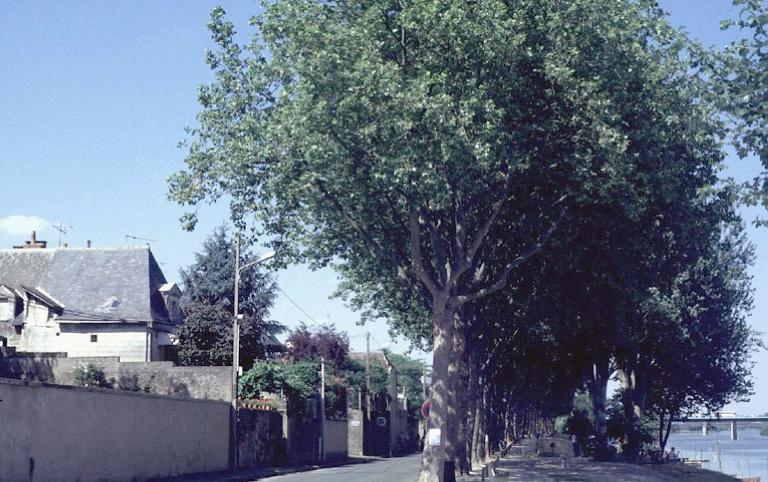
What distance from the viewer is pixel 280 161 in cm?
2281

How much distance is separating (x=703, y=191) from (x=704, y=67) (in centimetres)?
238

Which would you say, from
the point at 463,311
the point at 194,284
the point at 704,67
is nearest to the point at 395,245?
the point at 463,311

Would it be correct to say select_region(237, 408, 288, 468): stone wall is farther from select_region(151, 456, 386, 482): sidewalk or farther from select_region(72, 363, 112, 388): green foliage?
select_region(72, 363, 112, 388): green foliage

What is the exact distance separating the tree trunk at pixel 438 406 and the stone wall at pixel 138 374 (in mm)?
16063

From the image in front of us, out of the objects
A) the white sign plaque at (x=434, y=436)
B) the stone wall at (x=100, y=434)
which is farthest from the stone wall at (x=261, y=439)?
the white sign plaque at (x=434, y=436)

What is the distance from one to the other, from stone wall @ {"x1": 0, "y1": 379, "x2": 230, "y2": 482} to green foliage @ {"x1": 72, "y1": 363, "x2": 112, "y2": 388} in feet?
19.9

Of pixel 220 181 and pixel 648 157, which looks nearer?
pixel 648 157

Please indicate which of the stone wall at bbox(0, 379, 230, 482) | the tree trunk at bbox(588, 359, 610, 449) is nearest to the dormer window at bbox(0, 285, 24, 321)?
the stone wall at bbox(0, 379, 230, 482)

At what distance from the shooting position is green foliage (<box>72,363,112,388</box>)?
39094 mm

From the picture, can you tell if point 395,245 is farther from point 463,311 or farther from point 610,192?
point 610,192

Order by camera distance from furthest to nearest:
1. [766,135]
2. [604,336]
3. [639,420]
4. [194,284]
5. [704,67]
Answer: [194,284]
[639,420]
[604,336]
[704,67]
[766,135]

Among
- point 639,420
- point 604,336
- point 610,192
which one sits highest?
point 610,192

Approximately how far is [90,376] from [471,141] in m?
24.7

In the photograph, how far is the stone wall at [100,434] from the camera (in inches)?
909
